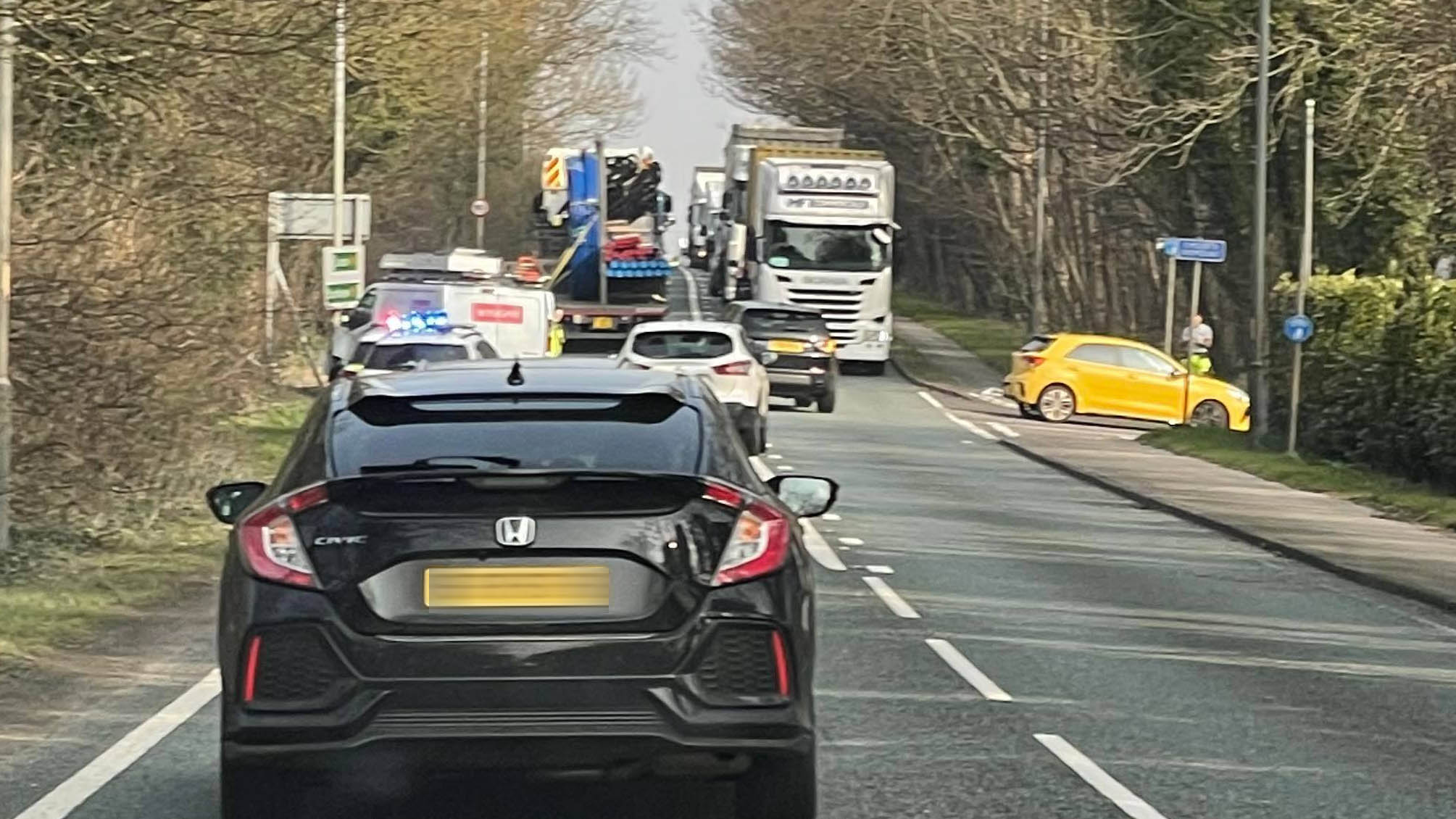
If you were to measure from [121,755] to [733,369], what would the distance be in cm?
2213

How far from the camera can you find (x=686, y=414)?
7.63 m

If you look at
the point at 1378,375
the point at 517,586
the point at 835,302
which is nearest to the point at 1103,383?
the point at 835,302

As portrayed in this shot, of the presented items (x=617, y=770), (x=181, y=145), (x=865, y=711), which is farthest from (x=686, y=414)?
(x=181, y=145)

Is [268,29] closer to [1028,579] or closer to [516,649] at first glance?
[1028,579]

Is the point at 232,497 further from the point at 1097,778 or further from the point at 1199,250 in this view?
the point at 1199,250

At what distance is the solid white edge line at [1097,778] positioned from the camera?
27.7 ft

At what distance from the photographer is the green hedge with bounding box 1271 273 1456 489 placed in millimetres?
26094

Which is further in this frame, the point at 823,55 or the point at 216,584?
the point at 823,55

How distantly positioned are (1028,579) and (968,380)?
35225mm

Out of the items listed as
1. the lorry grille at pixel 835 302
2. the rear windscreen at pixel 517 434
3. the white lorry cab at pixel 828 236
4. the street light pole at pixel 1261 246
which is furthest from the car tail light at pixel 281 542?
the white lorry cab at pixel 828 236

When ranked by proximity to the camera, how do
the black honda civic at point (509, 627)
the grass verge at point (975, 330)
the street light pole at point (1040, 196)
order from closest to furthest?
the black honda civic at point (509, 627) < the street light pole at point (1040, 196) < the grass verge at point (975, 330)

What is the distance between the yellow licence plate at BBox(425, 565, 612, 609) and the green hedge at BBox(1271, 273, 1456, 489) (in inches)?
773

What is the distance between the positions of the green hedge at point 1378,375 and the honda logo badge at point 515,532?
64.7 feet

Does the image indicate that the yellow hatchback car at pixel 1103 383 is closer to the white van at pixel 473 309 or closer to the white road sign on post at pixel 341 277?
the white van at pixel 473 309
